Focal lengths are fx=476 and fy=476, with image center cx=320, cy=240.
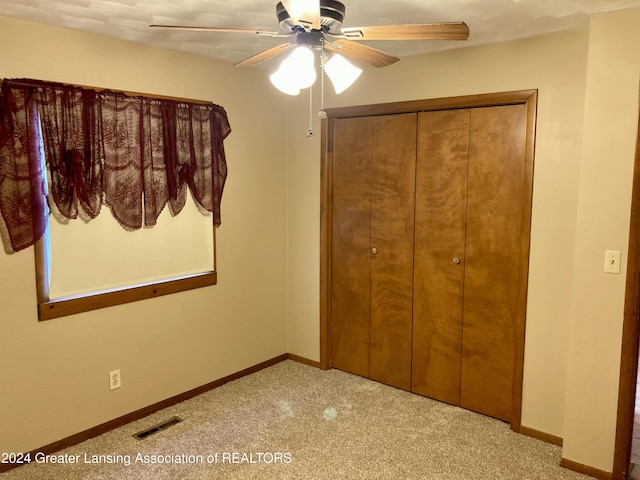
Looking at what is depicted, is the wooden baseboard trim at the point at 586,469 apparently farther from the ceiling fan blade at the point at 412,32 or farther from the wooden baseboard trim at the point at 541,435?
the ceiling fan blade at the point at 412,32

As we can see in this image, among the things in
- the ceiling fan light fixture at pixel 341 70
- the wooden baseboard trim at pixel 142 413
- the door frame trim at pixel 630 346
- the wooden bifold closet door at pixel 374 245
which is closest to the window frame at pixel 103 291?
the wooden baseboard trim at pixel 142 413

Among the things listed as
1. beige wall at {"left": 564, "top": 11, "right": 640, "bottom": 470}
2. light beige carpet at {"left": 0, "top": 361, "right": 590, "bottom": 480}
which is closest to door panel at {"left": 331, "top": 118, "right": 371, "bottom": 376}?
light beige carpet at {"left": 0, "top": 361, "right": 590, "bottom": 480}

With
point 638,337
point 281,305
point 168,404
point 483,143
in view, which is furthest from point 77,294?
point 638,337

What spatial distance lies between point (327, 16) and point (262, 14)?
654mm

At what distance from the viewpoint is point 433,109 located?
123 inches

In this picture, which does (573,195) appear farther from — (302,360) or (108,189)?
(108,189)

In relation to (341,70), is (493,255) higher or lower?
lower

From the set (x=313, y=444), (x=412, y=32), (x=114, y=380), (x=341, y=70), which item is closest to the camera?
(x=412, y=32)

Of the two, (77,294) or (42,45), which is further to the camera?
(77,294)

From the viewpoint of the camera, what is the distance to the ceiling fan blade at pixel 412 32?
169 cm

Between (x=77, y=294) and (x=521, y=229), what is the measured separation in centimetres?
261

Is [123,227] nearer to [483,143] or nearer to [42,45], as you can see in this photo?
[42,45]

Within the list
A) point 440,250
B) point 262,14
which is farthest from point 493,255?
point 262,14

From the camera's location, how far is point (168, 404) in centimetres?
319
